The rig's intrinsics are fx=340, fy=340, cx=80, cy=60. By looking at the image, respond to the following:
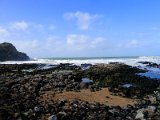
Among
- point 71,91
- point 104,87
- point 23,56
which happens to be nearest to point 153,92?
point 104,87

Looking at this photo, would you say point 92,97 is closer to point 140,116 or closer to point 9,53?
point 140,116

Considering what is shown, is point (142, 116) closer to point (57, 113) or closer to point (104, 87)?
point (57, 113)

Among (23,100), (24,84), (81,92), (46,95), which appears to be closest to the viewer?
(23,100)

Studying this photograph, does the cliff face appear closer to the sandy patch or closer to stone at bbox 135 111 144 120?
the sandy patch

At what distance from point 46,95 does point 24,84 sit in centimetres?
479

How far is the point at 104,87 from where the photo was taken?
2962 cm

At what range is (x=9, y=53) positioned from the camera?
114312 millimetres

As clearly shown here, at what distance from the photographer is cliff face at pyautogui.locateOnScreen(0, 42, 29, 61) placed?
4318 inches

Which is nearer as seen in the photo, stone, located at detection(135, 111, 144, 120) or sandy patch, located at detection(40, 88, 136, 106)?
stone, located at detection(135, 111, 144, 120)

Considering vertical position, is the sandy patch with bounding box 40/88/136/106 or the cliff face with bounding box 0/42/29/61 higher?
the cliff face with bounding box 0/42/29/61

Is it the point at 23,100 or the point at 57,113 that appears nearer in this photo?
the point at 57,113

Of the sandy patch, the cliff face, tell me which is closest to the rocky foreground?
the sandy patch

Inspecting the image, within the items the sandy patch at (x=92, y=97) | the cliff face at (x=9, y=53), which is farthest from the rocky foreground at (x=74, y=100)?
the cliff face at (x=9, y=53)

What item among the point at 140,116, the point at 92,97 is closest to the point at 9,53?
the point at 92,97
